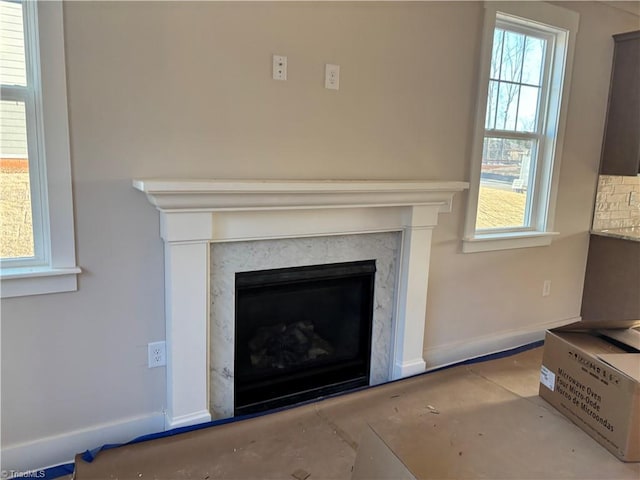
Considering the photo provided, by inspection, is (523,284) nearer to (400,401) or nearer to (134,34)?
(400,401)

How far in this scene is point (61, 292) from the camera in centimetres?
183

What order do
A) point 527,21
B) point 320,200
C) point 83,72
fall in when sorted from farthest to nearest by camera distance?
1. point 527,21
2. point 320,200
3. point 83,72

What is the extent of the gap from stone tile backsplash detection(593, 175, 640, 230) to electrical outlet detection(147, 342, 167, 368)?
3235mm

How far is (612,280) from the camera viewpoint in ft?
11.5

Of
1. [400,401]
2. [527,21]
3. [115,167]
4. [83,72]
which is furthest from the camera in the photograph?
[527,21]

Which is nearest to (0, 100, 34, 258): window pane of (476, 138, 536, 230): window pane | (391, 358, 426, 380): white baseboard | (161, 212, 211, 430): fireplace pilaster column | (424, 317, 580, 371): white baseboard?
(161, 212, 211, 430): fireplace pilaster column

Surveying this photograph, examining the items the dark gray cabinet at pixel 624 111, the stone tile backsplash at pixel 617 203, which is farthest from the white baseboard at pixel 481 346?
the dark gray cabinet at pixel 624 111

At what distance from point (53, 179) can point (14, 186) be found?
0.48ft

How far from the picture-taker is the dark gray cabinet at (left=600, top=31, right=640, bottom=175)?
10.7 ft

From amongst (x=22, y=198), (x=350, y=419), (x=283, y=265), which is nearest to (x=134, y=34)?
(x=22, y=198)

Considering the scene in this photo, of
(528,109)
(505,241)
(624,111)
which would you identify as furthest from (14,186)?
(624,111)

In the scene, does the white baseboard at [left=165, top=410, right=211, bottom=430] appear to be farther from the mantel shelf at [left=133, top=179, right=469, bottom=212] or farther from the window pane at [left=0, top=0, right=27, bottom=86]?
the window pane at [left=0, top=0, right=27, bottom=86]

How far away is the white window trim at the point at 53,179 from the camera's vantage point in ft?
5.49

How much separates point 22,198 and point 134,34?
758mm
